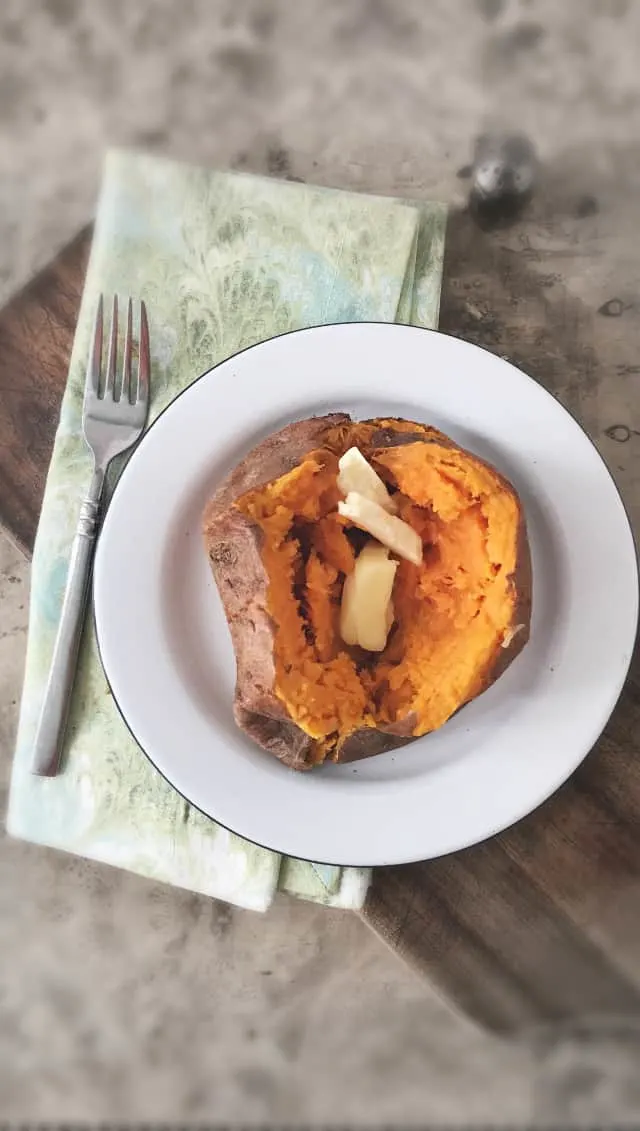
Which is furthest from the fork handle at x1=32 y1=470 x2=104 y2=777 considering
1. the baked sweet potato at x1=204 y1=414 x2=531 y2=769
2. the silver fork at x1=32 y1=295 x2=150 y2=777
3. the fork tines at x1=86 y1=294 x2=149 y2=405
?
the baked sweet potato at x1=204 y1=414 x2=531 y2=769

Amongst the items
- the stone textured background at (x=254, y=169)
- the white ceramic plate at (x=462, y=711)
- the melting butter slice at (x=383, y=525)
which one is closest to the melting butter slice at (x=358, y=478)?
the melting butter slice at (x=383, y=525)

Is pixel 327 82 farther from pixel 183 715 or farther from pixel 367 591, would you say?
pixel 183 715

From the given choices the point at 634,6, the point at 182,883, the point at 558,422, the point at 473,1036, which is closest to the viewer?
the point at 558,422

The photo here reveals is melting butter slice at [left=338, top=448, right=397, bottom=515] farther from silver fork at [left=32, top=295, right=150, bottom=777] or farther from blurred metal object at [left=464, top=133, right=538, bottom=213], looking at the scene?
blurred metal object at [left=464, top=133, right=538, bottom=213]

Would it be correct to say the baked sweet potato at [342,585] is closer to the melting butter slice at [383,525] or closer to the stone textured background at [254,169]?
the melting butter slice at [383,525]

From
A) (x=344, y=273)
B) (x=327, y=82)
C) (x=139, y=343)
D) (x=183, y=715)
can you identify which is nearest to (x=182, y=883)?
(x=183, y=715)

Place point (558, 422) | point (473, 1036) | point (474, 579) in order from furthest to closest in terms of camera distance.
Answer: point (473, 1036) < point (558, 422) < point (474, 579)
